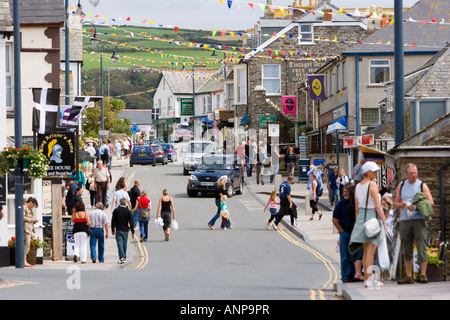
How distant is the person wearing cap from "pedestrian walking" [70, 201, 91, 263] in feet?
30.9

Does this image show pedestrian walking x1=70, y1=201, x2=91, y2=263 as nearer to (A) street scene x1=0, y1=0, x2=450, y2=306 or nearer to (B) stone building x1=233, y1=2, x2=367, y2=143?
(A) street scene x1=0, y1=0, x2=450, y2=306

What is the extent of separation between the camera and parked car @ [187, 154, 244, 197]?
122 ft

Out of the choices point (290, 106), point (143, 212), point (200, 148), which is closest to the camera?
point (143, 212)

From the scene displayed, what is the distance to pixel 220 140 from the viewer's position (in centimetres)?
8362

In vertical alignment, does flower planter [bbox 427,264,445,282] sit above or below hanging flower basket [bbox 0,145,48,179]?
below

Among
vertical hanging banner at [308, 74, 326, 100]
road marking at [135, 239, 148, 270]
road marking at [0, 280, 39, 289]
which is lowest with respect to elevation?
road marking at [135, 239, 148, 270]

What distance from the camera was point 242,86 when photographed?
6431 cm

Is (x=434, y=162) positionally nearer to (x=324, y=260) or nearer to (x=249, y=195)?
(x=324, y=260)

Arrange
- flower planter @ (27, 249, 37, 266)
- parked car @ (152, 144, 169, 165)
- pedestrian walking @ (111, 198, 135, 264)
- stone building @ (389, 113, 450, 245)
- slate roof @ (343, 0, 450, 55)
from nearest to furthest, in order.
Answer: stone building @ (389, 113, 450, 245) < flower planter @ (27, 249, 37, 266) < pedestrian walking @ (111, 198, 135, 264) < slate roof @ (343, 0, 450, 55) < parked car @ (152, 144, 169, 165)

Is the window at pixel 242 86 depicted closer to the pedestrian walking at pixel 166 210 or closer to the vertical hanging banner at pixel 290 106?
the vertical hanging banner at pixel 290 106

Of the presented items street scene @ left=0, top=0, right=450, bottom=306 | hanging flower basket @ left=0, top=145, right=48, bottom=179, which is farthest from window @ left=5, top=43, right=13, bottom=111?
hanging flower basket @ left=0, top=145, right=48, bottom=179

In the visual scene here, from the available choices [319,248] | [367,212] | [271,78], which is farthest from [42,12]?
[271,78]

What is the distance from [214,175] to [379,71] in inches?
438

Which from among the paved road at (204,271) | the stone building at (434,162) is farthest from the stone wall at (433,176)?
the paved road at (204,271)
